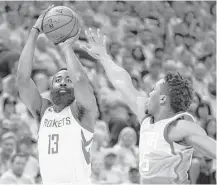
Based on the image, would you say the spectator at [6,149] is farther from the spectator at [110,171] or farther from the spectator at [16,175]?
the spectator at [110,171]

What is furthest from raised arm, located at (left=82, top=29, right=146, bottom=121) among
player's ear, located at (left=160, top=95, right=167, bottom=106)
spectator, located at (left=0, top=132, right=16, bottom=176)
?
spectator, located at (left=0, top=132, right=16, bottom=176)

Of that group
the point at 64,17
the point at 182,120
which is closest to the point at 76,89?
the point at 64,17

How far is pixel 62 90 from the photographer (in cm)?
393

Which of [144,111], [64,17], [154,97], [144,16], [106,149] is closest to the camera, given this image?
[154,97]

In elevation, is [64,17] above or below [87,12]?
below

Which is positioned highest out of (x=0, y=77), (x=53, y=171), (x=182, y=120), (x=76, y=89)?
(x=0, y=77)

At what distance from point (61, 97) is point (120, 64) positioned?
15.4ft

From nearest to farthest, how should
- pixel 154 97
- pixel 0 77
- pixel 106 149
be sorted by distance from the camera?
pixel 154 97
pixel 106 149
pixel 0 77

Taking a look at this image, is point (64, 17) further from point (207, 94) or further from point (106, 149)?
point (207, 94)

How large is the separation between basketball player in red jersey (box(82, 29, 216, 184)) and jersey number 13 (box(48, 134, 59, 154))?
2.87ft

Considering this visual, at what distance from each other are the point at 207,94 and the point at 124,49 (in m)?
1.78

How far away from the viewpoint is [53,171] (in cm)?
382

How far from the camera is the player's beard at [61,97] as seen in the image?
12.9ft

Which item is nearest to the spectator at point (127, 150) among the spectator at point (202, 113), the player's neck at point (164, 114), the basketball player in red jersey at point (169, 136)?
the spectator at point (202, 113)
